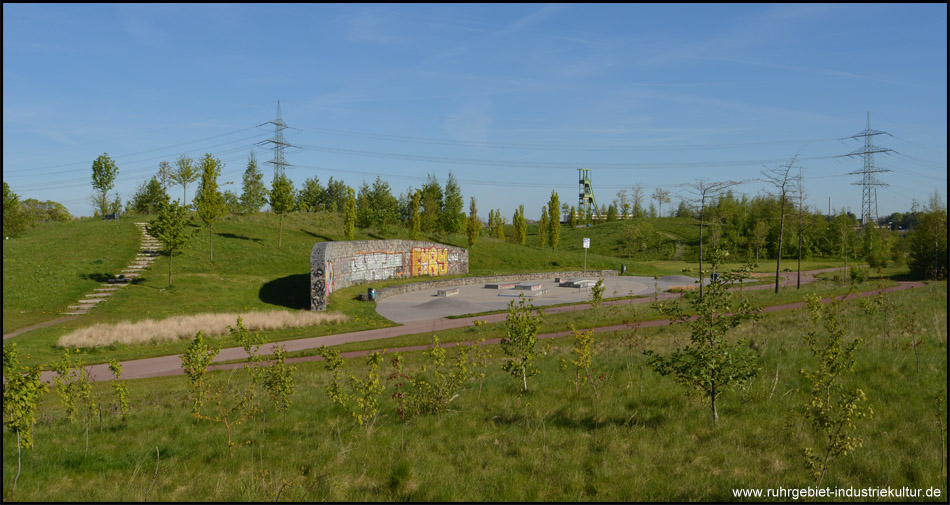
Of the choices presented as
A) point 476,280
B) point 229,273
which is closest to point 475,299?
point 476,280

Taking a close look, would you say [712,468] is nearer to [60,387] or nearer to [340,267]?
[60,387]

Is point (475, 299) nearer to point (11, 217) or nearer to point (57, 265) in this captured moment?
point (57, 265)

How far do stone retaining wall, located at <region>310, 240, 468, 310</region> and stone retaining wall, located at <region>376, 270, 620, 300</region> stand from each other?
346 centimetres

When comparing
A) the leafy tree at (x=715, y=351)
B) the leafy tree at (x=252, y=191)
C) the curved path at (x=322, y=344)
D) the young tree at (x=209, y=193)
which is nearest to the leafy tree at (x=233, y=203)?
the leafy tree at (x=252, y=191)

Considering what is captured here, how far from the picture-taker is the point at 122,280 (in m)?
36.9

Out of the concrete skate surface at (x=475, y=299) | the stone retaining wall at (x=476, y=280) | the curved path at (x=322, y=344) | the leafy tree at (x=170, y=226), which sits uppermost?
the leafy tree at (x=170, y=226)

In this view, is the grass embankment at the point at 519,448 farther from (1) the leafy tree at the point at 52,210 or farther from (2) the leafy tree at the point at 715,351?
(1) the leafy tree at the point at 52,210

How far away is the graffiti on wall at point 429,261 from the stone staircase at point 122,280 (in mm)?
21042

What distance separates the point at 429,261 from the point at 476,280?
484 centimetres

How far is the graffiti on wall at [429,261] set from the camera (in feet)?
166

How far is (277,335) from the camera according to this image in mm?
25938

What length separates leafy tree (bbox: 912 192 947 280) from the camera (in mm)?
42500

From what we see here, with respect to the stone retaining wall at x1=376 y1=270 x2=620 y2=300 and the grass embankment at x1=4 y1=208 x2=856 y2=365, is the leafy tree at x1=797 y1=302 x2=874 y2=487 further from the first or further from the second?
the stone retaining wall at x1=376 y1=270 x2=620 y2=300

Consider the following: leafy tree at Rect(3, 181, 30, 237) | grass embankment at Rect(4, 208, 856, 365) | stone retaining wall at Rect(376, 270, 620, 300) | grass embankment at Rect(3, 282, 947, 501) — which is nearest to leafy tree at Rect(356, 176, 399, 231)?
grass embankment at Rect(4, 208, 856, 365)
